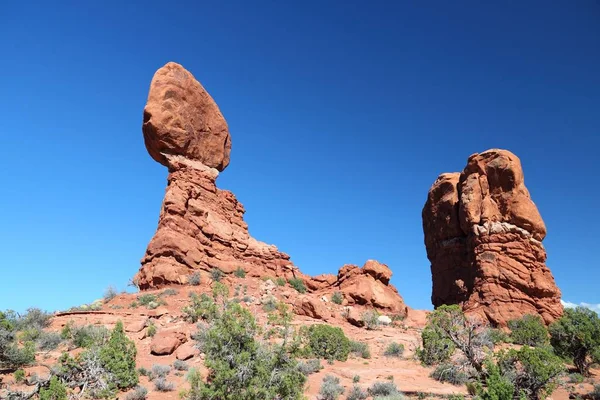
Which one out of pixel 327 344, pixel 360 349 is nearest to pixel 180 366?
pixel 327 344

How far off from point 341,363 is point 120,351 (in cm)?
866

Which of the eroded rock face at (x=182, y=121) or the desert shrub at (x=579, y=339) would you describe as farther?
the eroded rock face at (x=182, y=121)

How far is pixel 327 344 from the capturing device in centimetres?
1842

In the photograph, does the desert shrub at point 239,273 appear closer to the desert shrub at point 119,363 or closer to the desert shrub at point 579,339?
the desert shrub at point 119,363

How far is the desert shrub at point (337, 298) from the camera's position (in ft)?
94.3

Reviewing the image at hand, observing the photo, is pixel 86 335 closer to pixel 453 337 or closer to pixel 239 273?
pixel 239 273

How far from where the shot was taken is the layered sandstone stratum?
26.8 metres

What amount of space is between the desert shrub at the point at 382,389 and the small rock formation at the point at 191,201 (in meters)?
15.5

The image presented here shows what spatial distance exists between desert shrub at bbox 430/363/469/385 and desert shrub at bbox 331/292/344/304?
13.6 meters

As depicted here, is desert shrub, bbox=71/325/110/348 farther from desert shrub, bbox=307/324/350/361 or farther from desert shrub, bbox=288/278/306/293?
desert shrub, bbox=288/278/306/293

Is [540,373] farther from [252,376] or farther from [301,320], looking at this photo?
[301,320]

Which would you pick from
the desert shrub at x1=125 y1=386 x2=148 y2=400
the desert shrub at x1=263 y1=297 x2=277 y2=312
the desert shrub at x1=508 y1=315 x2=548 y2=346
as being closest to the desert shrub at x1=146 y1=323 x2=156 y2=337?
the desert shrub at x1=263 y1=297 x2=277 y2=312

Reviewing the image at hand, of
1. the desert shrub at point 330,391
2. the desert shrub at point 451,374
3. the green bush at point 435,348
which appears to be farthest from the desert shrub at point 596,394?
the desert shrub at point 330,391

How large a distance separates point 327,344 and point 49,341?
37.8 ft
